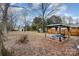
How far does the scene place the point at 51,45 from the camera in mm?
1541

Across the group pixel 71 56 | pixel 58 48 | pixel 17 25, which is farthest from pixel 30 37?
pixel 71 56

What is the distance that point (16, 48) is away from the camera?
5.07 ft

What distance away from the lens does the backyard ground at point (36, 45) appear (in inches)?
60.2

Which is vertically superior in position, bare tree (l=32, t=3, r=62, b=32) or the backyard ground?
bare tree (l=32, t=3, r=62, b=32)

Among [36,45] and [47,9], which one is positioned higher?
[47,9]

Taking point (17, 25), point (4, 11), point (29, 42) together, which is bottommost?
point (29, 42)

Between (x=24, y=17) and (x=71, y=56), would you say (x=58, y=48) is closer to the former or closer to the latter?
(x=71, y=56)

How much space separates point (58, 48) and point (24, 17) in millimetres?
380

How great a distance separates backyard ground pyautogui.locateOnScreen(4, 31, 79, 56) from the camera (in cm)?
153

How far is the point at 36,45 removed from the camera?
1.54 m

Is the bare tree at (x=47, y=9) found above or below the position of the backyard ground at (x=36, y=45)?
above

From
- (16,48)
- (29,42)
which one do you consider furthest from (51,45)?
(16,48)

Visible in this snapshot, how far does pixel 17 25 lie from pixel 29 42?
0.17 m

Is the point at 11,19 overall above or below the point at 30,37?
above
